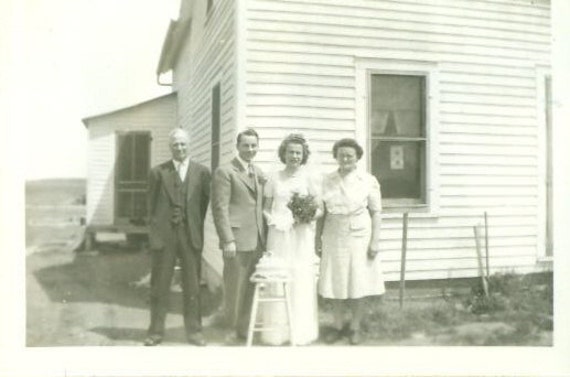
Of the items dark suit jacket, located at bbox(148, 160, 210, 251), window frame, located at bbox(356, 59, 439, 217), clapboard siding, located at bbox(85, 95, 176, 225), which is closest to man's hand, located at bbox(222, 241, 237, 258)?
dark suit jacket, located at bbox(148, 160, 210, 251)

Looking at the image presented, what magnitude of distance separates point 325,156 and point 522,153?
5.79 feet

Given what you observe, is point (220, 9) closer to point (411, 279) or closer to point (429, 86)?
point (429, 86)

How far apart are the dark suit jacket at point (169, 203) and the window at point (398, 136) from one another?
5.08 ft

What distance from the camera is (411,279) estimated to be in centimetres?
486

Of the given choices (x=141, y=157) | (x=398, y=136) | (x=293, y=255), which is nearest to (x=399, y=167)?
(x=398, y=136)

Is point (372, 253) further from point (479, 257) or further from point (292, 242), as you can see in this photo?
point (479, 257)

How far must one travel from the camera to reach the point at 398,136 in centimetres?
477

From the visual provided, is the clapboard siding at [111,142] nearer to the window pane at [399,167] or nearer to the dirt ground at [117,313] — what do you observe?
the dirt ground at [117,313]

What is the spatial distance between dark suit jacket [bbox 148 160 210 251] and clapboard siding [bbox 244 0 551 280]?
980 mm

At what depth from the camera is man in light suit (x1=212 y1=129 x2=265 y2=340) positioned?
387 centimetres

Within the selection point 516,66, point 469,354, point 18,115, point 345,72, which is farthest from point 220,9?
point 469,354

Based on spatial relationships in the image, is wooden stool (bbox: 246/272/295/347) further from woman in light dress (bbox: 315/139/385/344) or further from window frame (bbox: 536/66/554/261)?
window frame (bbox: 536/66/554/261)

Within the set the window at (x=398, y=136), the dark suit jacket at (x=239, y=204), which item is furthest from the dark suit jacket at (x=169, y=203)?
the window at (x=398, y=136)

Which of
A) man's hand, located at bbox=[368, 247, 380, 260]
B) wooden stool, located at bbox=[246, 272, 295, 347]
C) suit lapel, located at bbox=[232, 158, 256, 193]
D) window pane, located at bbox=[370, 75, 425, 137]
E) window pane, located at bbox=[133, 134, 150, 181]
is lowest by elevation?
wooden stool, located at bbox=[246, 272, 295, 347]
